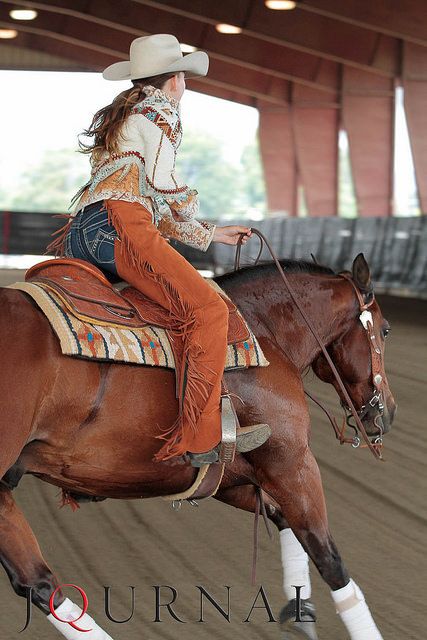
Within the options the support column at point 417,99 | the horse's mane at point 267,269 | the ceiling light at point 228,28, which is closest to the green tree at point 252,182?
the ceiling light at point 228,28

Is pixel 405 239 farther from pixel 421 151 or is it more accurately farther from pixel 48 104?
pixel 48 104

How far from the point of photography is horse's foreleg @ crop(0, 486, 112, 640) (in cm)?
375

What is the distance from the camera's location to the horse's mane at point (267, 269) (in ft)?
14.9

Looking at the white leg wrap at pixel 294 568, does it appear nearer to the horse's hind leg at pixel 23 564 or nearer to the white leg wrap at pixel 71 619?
the white leg wrap at pixel 71 619

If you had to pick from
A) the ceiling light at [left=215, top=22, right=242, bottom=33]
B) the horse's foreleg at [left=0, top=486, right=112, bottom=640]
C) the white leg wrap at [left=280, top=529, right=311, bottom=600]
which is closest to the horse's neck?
the white leg wrap at [left=280, top=529, right=311, bottom=600]

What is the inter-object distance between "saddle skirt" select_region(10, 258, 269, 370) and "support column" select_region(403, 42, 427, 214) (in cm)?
2190

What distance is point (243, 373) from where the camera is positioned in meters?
4.10

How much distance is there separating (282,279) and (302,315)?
182 mm

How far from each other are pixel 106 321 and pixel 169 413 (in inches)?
16.3

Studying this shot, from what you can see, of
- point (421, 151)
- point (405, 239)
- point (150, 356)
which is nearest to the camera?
point (150, 356)

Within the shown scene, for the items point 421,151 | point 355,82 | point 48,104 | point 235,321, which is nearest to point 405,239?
point 421,151

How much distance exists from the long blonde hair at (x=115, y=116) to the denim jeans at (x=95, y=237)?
0.23 m

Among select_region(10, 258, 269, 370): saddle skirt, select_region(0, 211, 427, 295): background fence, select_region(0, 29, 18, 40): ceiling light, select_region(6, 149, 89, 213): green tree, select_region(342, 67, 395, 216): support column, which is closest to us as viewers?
select_region(10, 258, 269, 370): saddle skirt

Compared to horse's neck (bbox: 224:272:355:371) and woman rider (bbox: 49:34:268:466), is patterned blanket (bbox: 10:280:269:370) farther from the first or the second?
horse's neck (bbox: 224:272:355:371)
